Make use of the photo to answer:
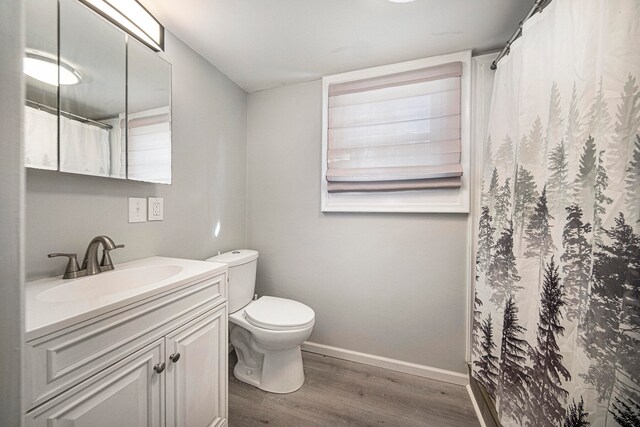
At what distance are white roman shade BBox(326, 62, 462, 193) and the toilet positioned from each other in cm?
90

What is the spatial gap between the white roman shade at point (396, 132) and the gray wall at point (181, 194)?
802 millimetres

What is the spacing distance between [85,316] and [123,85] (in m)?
1.08

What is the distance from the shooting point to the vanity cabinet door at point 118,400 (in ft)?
2.01

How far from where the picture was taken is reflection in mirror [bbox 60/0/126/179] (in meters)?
0.96

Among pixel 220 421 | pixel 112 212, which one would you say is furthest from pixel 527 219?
pixel 112 212

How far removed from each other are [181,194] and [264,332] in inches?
39.1

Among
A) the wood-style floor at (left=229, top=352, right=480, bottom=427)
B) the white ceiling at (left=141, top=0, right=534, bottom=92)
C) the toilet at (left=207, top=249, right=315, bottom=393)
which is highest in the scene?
the white ceiling at (left=141, top=0, right=534, bottom=92)

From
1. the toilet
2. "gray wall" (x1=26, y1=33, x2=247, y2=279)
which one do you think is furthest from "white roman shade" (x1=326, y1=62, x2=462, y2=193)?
the toilet

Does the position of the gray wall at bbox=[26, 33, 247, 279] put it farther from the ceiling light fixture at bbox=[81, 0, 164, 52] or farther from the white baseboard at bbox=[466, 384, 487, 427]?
the white baseboard at bbox=[466, 384, 487, 427]

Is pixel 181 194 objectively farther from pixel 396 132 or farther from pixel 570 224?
pixel 570 224

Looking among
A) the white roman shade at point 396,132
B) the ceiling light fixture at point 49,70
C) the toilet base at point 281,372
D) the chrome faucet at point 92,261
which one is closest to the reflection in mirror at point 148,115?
the ceiling light fixture at point 49,70

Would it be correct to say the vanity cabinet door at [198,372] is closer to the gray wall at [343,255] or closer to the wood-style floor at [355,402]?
the wood-style floor at [355,402]

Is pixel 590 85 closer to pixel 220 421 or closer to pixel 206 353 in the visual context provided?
pixel 206 353

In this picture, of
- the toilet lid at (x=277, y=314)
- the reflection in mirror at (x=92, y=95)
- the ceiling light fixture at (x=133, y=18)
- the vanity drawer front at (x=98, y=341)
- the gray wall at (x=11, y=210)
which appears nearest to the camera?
the gray wall at (x=11, y=210)
